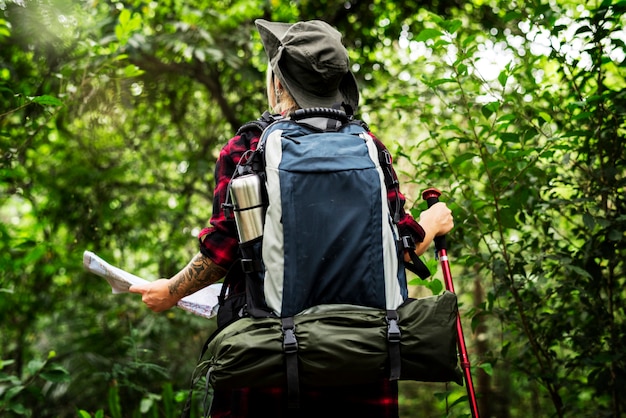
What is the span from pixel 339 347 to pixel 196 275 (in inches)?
22.3

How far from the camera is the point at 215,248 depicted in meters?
1.79

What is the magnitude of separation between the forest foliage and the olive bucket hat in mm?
870

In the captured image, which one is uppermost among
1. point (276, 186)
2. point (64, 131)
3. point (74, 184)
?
point (64, 131)

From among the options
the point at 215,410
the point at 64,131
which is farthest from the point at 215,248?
the point at 64,131

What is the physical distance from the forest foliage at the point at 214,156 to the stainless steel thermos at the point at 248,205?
0.99m

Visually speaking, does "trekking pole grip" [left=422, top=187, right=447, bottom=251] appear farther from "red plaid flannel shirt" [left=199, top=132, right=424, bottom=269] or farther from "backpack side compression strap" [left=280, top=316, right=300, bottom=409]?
"backpack side compression strap" [left=280, top=316, right=300, bottom=409]

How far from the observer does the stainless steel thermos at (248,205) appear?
162 centimetres

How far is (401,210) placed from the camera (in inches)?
73.8

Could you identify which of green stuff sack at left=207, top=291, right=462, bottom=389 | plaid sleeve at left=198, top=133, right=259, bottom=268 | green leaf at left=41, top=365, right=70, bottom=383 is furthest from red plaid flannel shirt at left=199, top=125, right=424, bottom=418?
green leaf at left=41, top=365, right=70, bottom=383

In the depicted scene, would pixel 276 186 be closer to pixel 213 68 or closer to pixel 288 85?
pixel 288 85

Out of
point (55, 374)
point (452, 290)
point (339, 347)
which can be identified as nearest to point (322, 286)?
point (339, 347)

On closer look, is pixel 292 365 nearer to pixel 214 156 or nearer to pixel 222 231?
pixel 222 231

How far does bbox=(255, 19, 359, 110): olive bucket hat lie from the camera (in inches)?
72.0

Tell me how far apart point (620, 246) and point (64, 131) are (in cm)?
402
